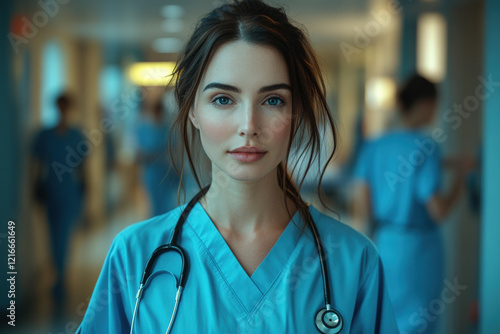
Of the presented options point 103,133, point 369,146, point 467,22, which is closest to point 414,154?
point 369,146

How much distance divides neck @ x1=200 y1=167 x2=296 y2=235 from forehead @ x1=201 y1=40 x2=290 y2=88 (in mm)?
180

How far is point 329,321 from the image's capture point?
0.78 meters

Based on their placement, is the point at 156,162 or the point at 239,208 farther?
the point at 156,162

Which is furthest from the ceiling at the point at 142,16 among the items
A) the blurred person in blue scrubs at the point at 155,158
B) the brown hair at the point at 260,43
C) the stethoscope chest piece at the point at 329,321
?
the stethoscope chest piece at the point at 329,321

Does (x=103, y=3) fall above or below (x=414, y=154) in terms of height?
above

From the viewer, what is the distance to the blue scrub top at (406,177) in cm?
202

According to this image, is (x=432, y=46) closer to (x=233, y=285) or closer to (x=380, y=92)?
(x=380, y=92)

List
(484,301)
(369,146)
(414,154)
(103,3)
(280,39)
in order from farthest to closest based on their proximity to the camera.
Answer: (103,3), (369,146), (414,154), (484,301), (280,39)

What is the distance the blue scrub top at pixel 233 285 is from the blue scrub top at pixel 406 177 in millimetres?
1248

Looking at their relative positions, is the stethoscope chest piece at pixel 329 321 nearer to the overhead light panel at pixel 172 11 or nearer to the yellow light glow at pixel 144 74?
the yellow light glow at pixel 144 74

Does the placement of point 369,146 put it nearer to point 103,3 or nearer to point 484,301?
point 484,301

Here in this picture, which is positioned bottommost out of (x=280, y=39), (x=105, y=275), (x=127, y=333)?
(x=127, y=333)

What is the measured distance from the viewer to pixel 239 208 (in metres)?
0.87

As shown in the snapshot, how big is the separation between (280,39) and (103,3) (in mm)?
2351
